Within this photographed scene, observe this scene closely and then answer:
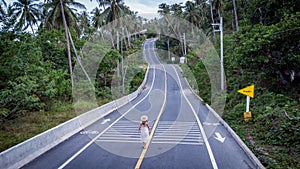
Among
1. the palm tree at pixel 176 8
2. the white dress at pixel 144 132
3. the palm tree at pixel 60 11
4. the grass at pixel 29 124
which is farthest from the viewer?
the palm tree at pixel 176 8

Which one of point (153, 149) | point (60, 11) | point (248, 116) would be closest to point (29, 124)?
point (153, 149)

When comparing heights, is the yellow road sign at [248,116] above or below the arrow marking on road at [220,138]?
above

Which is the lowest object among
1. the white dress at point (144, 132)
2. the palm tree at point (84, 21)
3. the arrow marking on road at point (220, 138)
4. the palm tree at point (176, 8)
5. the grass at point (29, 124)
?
the arrow marking on road at point (220, 138)

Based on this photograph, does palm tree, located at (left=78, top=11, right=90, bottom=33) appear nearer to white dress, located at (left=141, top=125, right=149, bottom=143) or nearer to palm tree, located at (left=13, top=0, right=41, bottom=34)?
palm tree, located at (left=13, top=0, right=41, bottom=34)

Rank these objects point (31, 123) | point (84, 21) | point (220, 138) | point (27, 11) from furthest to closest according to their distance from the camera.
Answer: point (84, 21), point (27, 11), point (31, 123), point (220, 138)

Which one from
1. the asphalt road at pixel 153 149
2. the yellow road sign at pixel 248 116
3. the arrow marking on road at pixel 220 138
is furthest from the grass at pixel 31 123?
the yellow road sign at pixel 248 116

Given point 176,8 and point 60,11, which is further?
point 176,8

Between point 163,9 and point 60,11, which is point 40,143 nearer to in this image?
point 60,11

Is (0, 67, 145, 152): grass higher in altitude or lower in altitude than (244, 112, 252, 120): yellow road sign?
lower

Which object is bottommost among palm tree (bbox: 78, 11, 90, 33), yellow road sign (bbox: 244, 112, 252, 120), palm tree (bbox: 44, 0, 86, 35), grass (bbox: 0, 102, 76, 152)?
grass (bbox: 0, 102, 76, 152)

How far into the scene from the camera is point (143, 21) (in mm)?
113875

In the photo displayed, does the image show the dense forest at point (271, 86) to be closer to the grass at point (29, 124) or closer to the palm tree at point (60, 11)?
the grass at point (29, 124)

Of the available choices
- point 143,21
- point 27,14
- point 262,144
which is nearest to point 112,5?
point 27,14

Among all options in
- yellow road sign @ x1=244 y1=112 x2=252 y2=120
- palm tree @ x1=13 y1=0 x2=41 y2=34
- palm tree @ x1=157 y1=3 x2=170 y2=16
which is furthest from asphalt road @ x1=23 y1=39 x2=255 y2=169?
palm tree @ x1=157 y1=3 x2=170 y2=16
